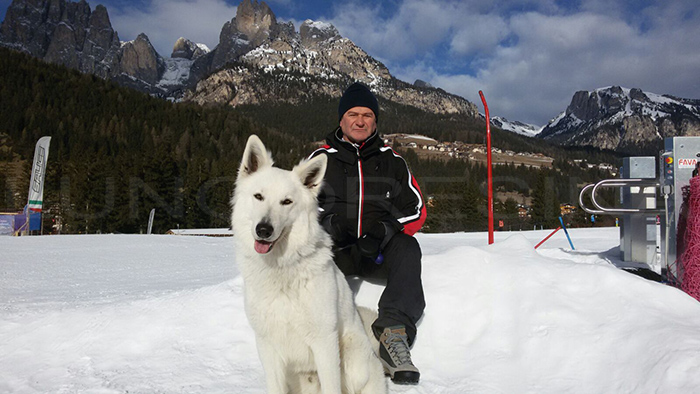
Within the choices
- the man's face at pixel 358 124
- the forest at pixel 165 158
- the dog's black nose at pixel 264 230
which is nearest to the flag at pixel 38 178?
the forest at pixel 165 158

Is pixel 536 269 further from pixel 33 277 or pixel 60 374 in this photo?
pixel 33 277

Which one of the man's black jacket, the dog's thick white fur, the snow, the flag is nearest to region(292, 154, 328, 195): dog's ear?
the dog's thick white fur

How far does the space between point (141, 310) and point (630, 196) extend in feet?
23.8

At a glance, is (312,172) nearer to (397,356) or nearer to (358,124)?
(358,124)

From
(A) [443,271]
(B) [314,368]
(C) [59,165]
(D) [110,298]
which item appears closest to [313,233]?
(B) [314,368]

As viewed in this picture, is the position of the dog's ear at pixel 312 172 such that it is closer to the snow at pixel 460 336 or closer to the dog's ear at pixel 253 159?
the dog's ear at pixel 253 159

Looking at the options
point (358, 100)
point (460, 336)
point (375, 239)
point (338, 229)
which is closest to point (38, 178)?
point (358, 100)

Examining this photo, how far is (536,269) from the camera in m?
3.68

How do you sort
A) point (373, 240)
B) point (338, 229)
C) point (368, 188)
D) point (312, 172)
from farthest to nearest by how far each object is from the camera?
point (368, 188)
point (338, 229)
point (373, 240)
point (312, 172)

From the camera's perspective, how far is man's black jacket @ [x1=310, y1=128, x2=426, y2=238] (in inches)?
146

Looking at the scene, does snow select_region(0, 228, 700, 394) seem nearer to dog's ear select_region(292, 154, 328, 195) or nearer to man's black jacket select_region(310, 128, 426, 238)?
man's black jacket select_region(310, 128, 426, 238)

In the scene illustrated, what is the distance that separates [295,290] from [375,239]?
1.06m

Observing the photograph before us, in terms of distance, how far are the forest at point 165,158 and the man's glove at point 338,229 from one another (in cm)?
91

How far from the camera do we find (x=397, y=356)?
118 inches
